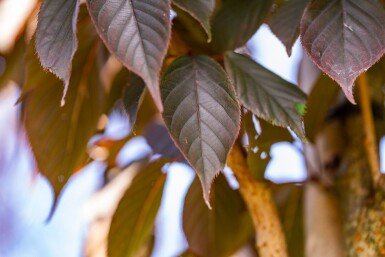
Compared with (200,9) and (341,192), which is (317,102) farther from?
(200,9)

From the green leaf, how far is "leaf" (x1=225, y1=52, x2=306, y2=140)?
0.67 ft

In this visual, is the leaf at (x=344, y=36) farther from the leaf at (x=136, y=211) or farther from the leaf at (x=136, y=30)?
the leaf at (x=136, y=211)

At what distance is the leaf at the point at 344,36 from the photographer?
0.44 m

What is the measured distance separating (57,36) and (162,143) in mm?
273

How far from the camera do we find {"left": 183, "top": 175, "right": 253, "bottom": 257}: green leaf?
0.76 metres

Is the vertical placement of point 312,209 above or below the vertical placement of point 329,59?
below

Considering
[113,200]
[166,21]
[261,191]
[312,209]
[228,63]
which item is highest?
[166,21]

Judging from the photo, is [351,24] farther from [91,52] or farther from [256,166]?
[91,52]

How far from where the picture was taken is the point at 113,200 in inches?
40.5

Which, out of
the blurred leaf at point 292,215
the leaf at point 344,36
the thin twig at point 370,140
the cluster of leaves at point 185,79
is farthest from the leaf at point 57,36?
the blurred leaf at point 292,215

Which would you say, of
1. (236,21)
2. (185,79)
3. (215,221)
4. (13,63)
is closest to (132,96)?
(185,79)

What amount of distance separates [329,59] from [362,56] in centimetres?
2

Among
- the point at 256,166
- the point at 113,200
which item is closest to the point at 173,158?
the point at 256,166

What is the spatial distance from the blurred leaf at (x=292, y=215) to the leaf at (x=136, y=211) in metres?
0.21
